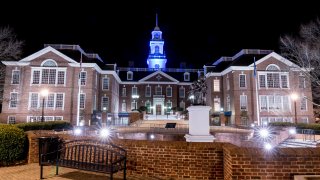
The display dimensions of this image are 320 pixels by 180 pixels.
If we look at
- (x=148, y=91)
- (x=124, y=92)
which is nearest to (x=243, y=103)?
(x=148, y=91)

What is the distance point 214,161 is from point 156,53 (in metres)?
61.1

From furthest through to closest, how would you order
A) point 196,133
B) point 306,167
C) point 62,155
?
point 196,133
point 62,155
point 306,167

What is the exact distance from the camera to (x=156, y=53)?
217ft

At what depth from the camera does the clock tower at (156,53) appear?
2552 inches

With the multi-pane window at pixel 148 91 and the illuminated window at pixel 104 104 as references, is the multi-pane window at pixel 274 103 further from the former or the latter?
the illuminated window at pixel 104 104

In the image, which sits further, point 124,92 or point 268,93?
point 124,92

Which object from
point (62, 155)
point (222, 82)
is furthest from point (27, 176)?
point (222, 82)

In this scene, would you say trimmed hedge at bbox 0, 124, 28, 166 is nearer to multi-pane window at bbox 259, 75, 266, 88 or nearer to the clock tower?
multi-pane window at bbox 259, 75, 266, 88

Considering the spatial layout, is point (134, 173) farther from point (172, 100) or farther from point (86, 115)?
point (172, 100)

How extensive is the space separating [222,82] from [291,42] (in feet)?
60.7

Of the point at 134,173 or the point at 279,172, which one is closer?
the point at 279,172

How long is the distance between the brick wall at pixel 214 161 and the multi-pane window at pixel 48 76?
31.1 meters

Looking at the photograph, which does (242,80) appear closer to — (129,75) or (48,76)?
(129,75)

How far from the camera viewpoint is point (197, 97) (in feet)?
38.6
